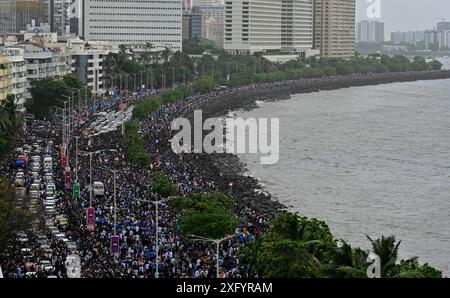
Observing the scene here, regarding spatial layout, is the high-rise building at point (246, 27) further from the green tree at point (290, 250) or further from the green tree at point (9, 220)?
the green tree at point (290, 250)

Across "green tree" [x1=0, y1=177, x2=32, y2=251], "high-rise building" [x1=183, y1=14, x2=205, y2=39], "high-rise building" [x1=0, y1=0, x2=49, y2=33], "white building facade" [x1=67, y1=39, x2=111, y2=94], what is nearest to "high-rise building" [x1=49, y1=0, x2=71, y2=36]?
"high-rise building" [x1=0, y1=0, x2=49, y2=33]

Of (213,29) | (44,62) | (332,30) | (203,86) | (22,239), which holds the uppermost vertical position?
(213,29)

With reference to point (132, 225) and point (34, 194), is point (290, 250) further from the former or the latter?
point (34, 194)

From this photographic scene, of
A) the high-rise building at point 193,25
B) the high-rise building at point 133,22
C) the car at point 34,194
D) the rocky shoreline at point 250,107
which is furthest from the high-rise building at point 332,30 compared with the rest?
the car at point 34,194

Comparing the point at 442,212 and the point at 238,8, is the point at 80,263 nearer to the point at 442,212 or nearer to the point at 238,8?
the point at 442,212

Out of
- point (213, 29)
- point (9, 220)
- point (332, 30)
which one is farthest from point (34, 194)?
point (213, 29)

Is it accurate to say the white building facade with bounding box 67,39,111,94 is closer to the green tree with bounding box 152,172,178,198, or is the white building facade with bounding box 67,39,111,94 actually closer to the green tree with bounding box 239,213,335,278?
the green tree with bounding box 152,172,178,198
